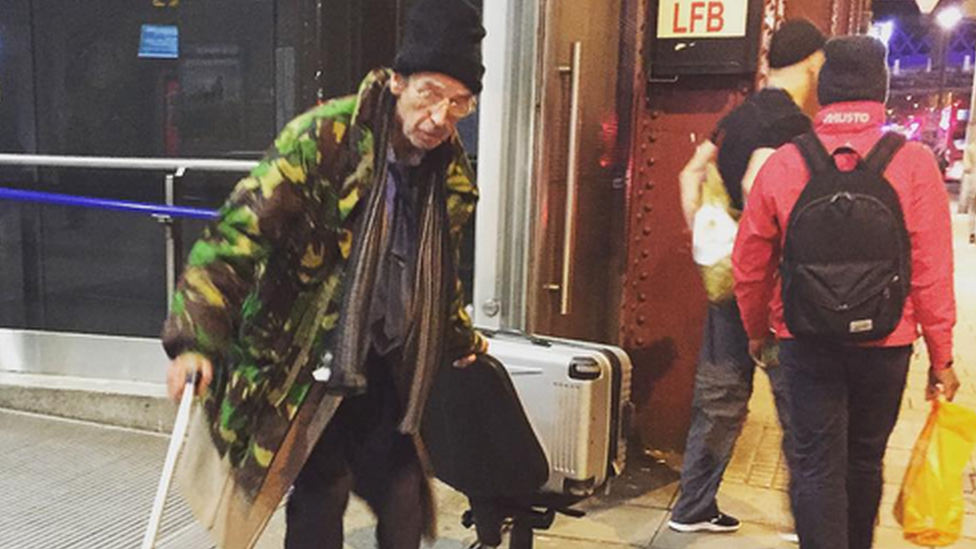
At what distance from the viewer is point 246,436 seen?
2449 mm

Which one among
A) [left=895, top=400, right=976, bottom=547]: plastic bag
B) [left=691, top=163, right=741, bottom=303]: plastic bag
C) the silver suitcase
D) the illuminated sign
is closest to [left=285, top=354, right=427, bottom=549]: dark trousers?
the silver suitcase

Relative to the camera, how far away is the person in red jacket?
292 centimetres

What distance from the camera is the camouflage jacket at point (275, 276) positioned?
2.29 meters

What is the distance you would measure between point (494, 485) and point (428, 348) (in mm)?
637

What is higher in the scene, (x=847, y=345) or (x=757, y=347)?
(x=847, y=345)

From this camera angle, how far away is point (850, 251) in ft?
9.30

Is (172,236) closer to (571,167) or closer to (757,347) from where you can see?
(571,167)

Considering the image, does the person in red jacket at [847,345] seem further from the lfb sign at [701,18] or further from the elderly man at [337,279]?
the lfb sign at [701,18]

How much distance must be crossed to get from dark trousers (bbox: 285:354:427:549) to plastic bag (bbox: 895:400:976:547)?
157cm

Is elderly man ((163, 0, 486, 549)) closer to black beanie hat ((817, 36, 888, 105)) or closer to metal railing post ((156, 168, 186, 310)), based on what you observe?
black beanie hat ((817, 36, 888, 105))

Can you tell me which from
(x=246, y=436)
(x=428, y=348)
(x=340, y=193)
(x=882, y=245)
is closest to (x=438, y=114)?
(x=340, y=193)

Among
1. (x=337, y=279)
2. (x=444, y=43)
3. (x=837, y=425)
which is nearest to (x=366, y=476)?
(x=337, y=279)

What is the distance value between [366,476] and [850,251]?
145 centimetres

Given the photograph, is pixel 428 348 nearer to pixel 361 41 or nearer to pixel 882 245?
pixel 882 245
